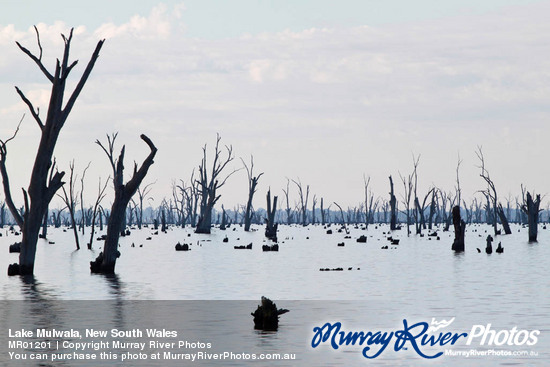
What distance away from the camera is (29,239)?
29453 millimetres

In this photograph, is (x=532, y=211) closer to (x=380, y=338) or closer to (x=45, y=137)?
(x=45, y=137)

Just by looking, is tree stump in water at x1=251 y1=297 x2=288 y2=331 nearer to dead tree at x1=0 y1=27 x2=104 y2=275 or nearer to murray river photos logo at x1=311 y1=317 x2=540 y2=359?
murray river photos logo at x1=311 y1=317 x2=540 y2=359

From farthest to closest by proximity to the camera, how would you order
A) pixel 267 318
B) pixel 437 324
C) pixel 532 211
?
pixel 532 211, pixel 437 324, pixel 267 318

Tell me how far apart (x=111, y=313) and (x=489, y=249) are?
3167 centimetres

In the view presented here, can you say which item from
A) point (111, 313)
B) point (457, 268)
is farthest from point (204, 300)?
point (457, 268)

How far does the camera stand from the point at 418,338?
17203mm

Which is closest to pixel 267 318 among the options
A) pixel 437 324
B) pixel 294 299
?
pixel 437 324

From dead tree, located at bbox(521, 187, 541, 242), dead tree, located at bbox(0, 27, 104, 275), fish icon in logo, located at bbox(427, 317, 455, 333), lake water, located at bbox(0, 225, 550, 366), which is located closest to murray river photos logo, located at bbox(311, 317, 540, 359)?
fish icon in logo, located at bbox(427, 317, 455, 333)

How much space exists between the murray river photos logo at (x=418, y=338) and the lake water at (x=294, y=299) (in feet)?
0.69

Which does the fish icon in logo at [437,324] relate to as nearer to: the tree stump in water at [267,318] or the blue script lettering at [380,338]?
the blue script lettering at [380,338]

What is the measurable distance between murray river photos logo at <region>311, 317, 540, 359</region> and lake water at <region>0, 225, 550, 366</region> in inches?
8.3

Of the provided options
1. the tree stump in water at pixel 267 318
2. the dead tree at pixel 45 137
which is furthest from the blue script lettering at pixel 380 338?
the dead tree at pixel 45 137

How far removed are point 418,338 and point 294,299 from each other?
25.4 feet

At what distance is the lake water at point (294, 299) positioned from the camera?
1633 cm
